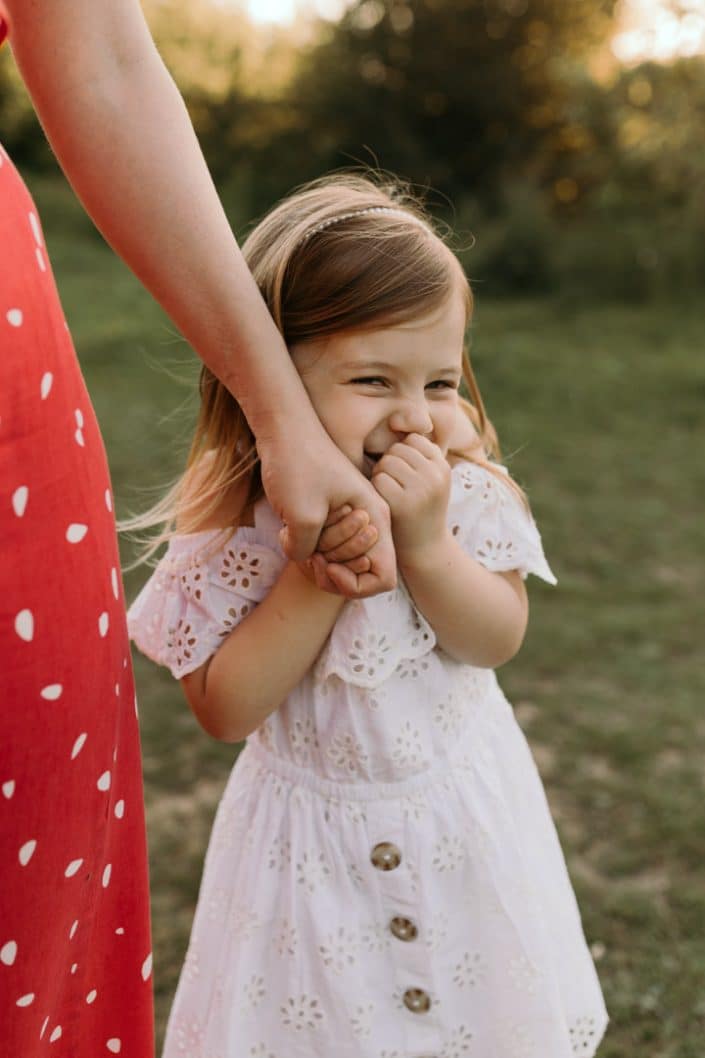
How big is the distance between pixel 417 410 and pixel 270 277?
0.93 feet

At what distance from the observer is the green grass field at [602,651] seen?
2867 millimetres

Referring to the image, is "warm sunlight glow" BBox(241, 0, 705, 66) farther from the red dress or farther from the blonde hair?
A: the red dress

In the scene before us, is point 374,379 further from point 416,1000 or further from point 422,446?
point 416,1000

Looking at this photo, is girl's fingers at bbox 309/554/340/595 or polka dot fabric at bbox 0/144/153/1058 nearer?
polka dot fabric at bbox 0/144/153/1058

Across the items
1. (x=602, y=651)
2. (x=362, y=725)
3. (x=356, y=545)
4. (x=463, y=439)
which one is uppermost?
(x=356, y=545)

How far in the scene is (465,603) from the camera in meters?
1.61

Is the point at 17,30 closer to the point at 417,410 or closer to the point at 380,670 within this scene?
the point at 417,410

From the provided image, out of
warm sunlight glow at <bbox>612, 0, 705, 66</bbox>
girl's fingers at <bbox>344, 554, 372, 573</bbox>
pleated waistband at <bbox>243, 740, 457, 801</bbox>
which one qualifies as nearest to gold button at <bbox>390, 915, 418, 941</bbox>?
pleated waistband at <bbox>243, 740, 457, 801</bbox>

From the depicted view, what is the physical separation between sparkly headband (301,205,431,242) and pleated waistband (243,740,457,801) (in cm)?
76

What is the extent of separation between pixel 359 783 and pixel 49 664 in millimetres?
684

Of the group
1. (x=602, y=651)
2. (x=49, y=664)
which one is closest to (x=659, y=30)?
(x=602, y=651)

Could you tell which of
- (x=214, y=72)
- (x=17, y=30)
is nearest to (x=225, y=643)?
(x=17, y=30)

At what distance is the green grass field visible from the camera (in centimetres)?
287

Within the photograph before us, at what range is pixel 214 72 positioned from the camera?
1456cm
